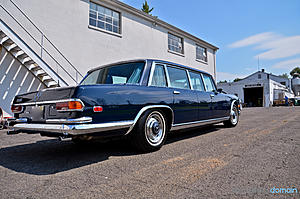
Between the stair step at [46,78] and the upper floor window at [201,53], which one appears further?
the upper floor window at [201,53]

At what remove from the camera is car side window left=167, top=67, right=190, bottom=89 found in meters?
3.89

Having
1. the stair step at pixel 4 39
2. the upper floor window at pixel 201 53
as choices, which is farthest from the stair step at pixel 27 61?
the upper floor window at pixel 201 53

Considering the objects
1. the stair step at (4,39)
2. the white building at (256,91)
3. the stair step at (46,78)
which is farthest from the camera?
the white building at (256,91)

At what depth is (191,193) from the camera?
1.77m

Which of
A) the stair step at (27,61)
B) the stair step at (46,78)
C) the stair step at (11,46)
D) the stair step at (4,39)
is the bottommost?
the stair step at (46,78)

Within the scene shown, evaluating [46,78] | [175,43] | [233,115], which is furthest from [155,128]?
[175,43]

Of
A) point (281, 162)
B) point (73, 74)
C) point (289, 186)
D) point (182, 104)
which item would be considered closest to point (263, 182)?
point (289, 186)

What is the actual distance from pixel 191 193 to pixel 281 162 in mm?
1561

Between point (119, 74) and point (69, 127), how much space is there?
5.05ft

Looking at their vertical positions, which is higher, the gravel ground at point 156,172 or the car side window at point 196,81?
the car side window at point 196,81

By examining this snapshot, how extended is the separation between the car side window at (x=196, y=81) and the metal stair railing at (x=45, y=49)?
673 centimetres

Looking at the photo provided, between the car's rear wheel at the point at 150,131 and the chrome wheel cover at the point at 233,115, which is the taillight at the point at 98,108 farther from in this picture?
the chrome wheel cover at the point at 233,115

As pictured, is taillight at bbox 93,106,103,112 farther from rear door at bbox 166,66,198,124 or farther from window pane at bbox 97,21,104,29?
window pane at bbox 97,21,104,29

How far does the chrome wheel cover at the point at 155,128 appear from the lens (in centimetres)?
321
